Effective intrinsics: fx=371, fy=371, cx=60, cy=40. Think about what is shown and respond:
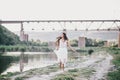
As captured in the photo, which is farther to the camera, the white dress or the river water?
the river water

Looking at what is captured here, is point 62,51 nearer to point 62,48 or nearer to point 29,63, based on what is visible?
point 62,48

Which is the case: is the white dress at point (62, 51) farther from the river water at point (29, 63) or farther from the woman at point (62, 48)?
the river water at point (29, 63)

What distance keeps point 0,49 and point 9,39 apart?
1663cm

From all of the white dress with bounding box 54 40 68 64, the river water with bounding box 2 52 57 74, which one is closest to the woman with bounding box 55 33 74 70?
the white dress with bounding box 54 40 68 64

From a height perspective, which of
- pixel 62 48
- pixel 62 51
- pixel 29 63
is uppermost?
pixel 62 48

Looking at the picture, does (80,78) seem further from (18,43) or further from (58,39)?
(18,43)

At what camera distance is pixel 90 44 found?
420ft

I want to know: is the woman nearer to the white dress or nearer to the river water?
the white dress

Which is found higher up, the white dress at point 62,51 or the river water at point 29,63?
the white dress at point 62,51

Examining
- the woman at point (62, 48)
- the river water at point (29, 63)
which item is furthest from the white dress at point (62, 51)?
the river water at point (29, 63)

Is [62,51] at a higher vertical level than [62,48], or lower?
lower

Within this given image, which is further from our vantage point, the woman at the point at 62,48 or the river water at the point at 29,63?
the river water at the point at 29,63

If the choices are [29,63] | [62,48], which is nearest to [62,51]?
[62,48]

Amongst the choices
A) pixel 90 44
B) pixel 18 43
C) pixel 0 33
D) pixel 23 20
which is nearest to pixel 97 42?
pixel 90 44
